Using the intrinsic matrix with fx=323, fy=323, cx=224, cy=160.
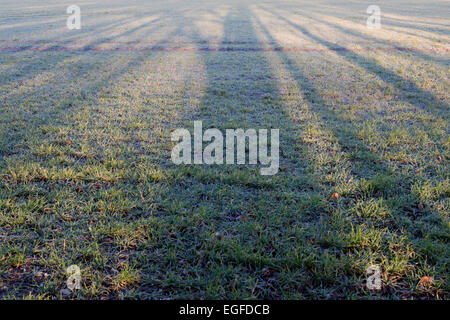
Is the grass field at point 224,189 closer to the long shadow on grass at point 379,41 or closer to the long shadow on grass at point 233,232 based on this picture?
the long shadow on grass at point 233,232

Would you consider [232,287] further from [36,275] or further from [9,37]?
[9,37]

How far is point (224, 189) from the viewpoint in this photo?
326 centimetres

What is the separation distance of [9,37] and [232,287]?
15174 mm

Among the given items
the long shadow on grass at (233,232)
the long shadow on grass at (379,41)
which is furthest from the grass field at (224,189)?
the long shadow on grass at (379,41)

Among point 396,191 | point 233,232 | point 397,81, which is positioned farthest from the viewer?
point 397,81

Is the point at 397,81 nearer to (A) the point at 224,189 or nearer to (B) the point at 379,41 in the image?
(A) the point at 224,189

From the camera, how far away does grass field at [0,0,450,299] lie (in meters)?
2.27

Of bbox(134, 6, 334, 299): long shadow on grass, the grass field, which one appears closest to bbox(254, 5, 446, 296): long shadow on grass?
the grass field

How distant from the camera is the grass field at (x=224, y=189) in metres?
2.27

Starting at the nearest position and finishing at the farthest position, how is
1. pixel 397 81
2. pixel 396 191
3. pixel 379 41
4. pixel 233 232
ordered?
pixel 233 232, pixel 396 191, pixel 397 81, pixel 379 41

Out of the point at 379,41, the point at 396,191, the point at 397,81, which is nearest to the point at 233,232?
the point at 396,191

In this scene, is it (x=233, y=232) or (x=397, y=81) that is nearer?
(x=233, y=232)

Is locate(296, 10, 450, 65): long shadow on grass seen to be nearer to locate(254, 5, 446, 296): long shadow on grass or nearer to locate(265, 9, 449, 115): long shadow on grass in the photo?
locate(265, 9, 449, 115): long shadow on grass
